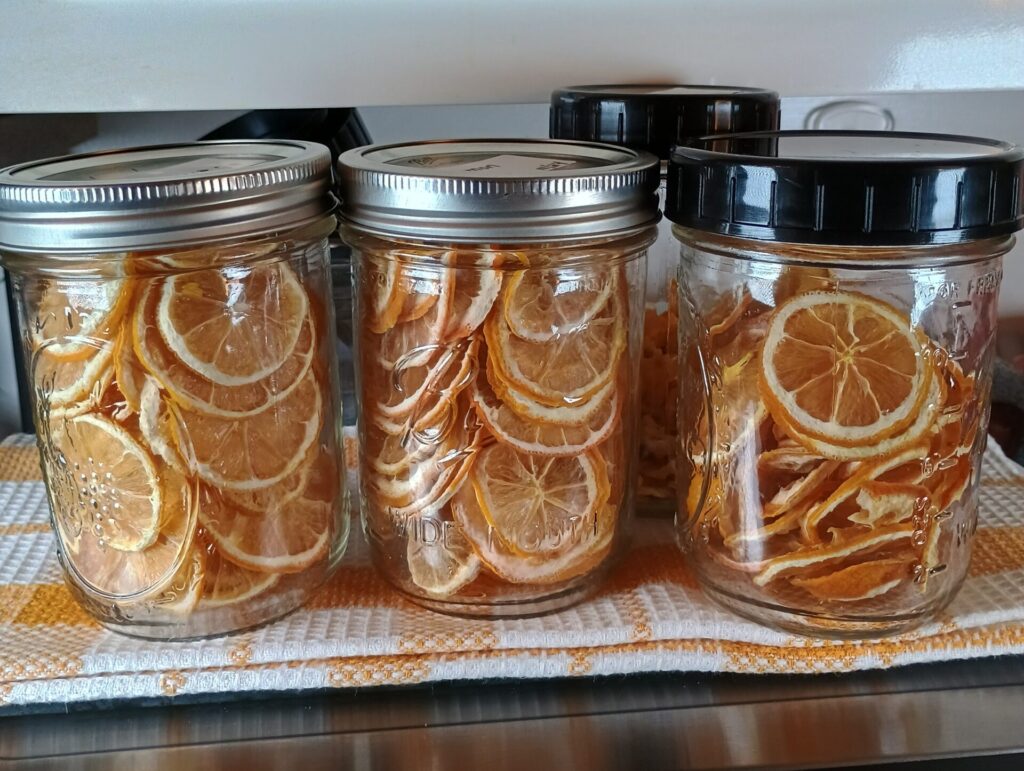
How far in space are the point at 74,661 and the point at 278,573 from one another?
0.11m

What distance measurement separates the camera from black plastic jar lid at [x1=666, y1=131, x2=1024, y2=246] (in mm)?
436

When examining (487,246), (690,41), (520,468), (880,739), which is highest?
(690,41)

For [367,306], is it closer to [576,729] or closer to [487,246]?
[487,246]

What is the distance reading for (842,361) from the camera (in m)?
0.48

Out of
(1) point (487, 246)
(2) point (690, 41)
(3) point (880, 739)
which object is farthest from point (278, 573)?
(2) point (690, 41)

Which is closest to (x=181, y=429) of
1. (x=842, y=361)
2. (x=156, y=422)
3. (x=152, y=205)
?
(x=156, y=422)

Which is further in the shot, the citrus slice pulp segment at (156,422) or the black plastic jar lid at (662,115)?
the black plastic jar lid at (662,115)

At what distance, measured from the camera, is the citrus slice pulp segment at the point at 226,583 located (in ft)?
1.69

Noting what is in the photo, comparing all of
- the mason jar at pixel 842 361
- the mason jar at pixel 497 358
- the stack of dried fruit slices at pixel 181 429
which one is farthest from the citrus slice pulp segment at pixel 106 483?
the mason jar at pixel 842 361

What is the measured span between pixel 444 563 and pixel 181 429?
0.16 metres

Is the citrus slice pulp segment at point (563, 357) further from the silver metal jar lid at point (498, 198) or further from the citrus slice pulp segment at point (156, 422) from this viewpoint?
the citrus slice pulp segment at point (156, 422)

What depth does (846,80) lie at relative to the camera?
0.76 m

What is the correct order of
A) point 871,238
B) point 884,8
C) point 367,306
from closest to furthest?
point 871,238 → point 367,306 → point 884,8

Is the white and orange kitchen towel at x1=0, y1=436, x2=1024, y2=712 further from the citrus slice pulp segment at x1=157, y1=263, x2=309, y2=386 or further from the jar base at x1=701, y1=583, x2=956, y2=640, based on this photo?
the citrus slice pulp segment at x1=157, y1=263, x2=309, y2=386
